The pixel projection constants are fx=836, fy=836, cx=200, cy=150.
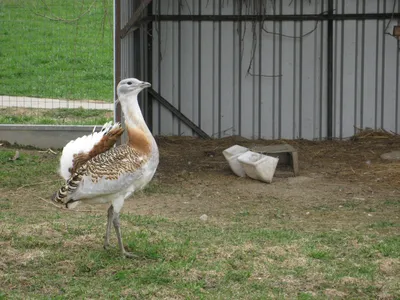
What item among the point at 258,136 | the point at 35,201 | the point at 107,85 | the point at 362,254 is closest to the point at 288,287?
the point at 362,254

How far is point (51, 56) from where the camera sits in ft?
55.3

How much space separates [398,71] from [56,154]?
221 inches

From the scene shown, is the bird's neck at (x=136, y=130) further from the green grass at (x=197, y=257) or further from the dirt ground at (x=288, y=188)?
the dirt ground at (x=288, y=188)

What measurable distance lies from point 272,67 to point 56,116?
11.9 ft

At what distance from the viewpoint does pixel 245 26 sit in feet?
44.4

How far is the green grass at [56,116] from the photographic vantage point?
13.4m

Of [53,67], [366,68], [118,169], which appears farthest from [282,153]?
[53,67]

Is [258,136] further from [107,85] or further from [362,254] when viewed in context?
[362,254]

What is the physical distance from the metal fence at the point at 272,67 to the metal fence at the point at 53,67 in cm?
121

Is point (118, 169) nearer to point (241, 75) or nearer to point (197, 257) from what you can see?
point (197, 257)

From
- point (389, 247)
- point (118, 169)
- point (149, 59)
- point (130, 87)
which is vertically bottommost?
point (389, 247)

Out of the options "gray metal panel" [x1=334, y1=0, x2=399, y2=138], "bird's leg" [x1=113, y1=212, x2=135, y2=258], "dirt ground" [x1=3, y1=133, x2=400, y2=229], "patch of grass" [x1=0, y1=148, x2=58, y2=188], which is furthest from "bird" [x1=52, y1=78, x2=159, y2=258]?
"gray metal panel" [x1=334, y1=0, x2=399, y2=138]

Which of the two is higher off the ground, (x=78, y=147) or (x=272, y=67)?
(x=272, y=67)

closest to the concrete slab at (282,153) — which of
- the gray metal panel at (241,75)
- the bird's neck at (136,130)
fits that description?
the gray metal panel at (241,75)
